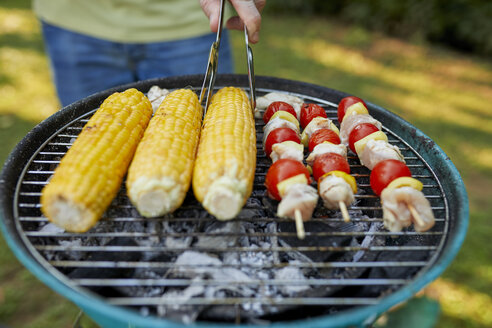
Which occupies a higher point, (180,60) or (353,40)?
(353,40)

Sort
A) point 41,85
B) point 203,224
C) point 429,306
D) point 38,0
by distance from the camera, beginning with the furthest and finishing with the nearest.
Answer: point 41,85, point 38,0, point 203,224, point 429,306

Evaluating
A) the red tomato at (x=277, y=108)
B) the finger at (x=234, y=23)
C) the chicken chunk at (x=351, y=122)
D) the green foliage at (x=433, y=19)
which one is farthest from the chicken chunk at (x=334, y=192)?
the green foliage at (x=433, y=19)

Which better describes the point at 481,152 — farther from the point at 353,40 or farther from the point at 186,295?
the point at 186,295

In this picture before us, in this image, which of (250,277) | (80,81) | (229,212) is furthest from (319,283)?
(80,81)

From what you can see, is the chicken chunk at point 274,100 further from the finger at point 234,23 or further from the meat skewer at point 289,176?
the finger at point 234,23

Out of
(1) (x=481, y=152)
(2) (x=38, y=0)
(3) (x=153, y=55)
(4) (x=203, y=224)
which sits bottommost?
(4) (x=203, y=224)

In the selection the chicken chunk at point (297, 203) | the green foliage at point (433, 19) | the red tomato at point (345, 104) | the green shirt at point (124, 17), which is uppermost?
the green foliage at point (433, 19)

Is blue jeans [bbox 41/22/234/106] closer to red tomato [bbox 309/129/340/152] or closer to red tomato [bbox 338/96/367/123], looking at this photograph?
red tomato [bbox 338/96/367/123]

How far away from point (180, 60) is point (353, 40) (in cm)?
688

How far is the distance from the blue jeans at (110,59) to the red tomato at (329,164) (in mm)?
2369

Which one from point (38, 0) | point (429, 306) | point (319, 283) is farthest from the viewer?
point (38, 0)

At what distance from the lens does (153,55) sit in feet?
14.6

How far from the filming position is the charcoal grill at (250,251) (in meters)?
1.88

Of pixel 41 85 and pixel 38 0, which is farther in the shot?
pixel 41 85
